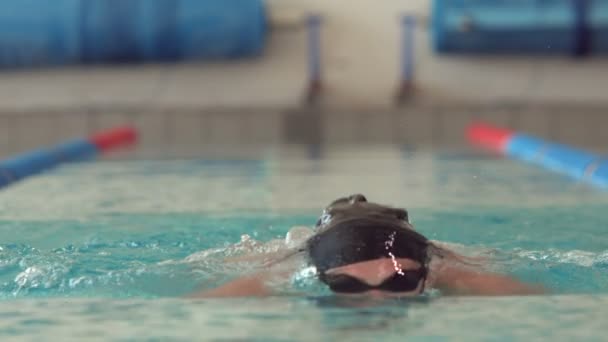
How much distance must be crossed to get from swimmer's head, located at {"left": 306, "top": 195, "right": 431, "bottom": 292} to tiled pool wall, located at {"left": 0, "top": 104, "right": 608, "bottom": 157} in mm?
6048

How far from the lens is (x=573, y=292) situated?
183cm

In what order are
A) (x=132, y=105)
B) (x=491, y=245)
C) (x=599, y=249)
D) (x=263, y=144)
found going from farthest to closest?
(x=132, y=105)
(x=263, y=144)
(x=491, y=245)
(x=599, y=249)

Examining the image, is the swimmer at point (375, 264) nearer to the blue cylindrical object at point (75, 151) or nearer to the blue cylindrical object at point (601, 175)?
the blue cylindrical object at point (601, 175)

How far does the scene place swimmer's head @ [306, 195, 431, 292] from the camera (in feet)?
5.59

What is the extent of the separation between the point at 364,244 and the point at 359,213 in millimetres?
161

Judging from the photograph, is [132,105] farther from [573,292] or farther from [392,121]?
[573,292]

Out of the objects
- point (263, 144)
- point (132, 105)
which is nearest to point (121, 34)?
point (132, 105)

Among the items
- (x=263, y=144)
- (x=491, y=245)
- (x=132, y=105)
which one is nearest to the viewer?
(x=491, y=245)

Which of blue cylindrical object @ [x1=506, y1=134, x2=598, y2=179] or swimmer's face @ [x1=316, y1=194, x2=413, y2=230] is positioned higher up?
swimmer's face @ [x1=316, y1=194, x2=413, y2=230]

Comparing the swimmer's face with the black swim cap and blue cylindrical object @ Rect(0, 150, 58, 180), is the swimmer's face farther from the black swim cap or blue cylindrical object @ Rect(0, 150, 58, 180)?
blue cylindrical object @ Rect(0, 150, 58, 180)

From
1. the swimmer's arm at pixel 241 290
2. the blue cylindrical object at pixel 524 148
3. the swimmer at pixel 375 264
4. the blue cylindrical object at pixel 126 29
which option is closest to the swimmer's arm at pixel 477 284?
the swimmer at pixel 375 264

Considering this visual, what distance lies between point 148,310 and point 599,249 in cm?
118

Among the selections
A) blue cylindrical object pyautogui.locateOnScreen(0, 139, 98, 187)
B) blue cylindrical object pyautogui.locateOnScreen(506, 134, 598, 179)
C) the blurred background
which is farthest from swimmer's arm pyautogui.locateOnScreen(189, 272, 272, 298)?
the blurred background

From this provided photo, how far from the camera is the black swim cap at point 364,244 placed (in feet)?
5.64
